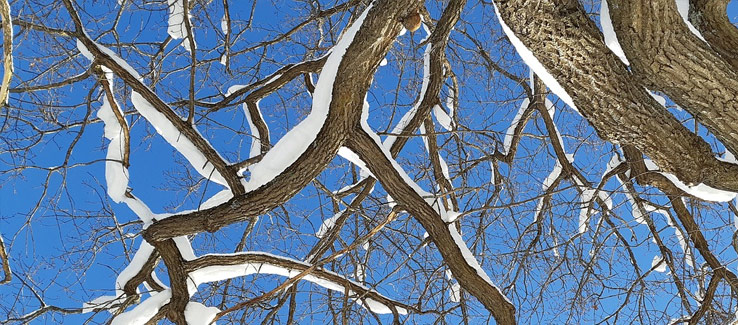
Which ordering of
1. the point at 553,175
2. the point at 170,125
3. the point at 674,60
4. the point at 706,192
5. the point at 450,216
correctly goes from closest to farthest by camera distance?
the point at 674,60, the point at 706,192, the point at 170,125, the point at 450,216, the point at 553,175

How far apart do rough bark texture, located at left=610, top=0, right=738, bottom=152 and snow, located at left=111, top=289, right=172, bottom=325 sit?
2.41 metres

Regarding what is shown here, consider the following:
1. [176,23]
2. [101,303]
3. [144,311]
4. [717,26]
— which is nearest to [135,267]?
[101,303]

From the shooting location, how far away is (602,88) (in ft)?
7.52

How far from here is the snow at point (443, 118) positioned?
4.21 m

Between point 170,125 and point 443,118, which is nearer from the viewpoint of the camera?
point 170,125

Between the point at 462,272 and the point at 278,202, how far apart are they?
0.95 m

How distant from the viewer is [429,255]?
3.92 meters

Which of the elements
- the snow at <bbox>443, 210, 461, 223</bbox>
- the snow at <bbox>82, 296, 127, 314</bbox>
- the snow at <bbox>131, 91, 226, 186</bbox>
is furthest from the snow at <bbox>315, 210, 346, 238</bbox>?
Result: the snow at <bbox>82, 296, 127, 314</bbox>

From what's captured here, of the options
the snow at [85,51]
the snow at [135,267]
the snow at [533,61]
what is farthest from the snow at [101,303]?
the snow at [533,61]

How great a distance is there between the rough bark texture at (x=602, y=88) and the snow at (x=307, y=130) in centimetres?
74

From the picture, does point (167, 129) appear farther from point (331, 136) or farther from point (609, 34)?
point (609, 34)

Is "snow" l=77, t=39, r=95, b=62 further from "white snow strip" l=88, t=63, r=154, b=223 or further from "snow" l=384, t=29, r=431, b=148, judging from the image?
"snow" l=384, t=29, r=431, b=148

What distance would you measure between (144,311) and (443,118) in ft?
7.01

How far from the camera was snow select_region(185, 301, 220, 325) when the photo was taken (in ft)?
10.5
